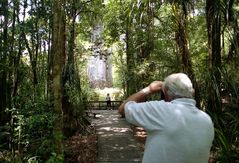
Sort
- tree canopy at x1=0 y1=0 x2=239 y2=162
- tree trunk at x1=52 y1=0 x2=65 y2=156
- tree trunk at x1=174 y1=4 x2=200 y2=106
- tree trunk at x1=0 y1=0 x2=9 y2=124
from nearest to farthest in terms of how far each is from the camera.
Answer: tree trunk at x1=52 y1=0 x2=65 y2=156
tree canopy at x1=0 y1=0 x2=239 y2=162
tree trunk at x1=174 y1=4 x2=200 y2=106
tree trunk at x1=0 y1=0 x2=9 y2=124

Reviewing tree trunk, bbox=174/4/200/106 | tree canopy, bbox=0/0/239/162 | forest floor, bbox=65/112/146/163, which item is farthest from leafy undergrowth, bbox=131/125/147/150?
tree trunk, bbox=174/4/200/106

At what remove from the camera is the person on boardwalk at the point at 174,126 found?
219cm

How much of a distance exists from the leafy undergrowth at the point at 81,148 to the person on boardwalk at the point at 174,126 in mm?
5868

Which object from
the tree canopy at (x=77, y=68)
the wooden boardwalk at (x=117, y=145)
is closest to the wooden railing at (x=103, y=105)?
the tree canopy at (x=77, y=68)

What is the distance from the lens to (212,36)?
829 cm

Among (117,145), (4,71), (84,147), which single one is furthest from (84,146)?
(4,71)

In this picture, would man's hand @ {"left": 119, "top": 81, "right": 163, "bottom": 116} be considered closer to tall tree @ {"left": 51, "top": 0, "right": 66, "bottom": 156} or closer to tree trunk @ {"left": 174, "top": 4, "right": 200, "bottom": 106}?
tall tree @ {"left": 51, "top": 0, "right": 66, "bottom": 156}

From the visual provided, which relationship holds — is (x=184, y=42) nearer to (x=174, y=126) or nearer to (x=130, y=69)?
(x=174, y=126)

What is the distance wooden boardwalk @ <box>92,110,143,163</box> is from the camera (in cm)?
830

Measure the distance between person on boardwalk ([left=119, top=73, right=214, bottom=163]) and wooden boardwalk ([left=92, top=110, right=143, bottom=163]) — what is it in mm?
5930

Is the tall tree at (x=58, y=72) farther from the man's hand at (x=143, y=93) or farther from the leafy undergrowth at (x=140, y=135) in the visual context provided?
the man's hand at (x=143, y=93)

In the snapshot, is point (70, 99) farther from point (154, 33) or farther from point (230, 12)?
point (230, 12)

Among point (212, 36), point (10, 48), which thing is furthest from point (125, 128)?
point (212, 36)

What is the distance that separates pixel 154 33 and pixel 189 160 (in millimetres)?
12471
